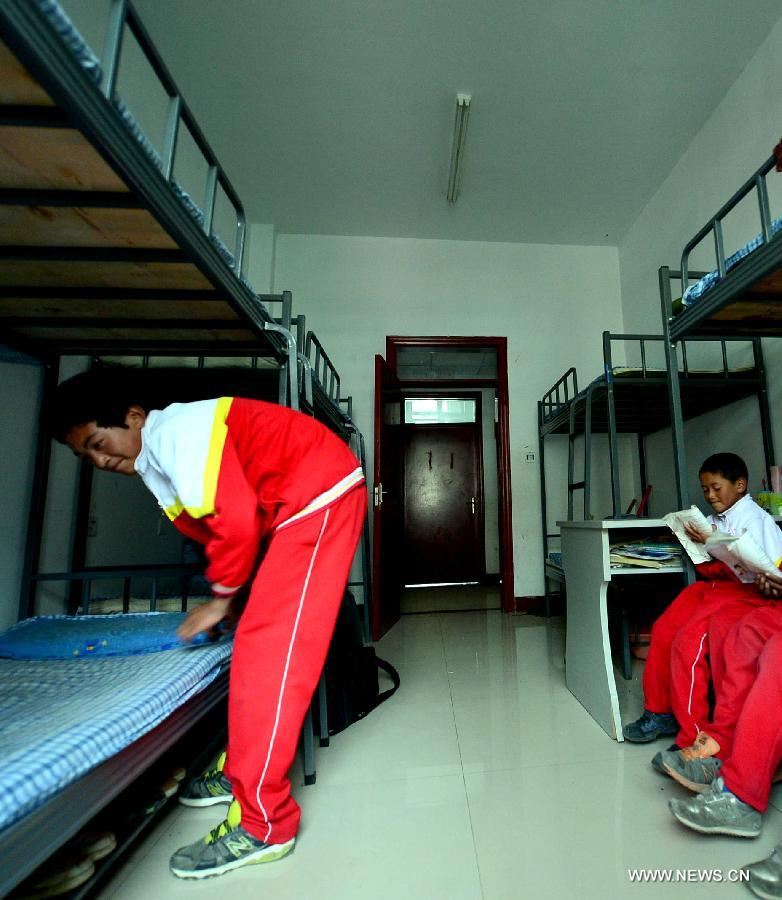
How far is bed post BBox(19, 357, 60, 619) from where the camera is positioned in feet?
6.06

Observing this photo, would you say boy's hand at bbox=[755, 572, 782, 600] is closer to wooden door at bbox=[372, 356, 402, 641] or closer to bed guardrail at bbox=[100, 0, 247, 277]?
bed guardrail at bbox=[100, 0, 247, 277]

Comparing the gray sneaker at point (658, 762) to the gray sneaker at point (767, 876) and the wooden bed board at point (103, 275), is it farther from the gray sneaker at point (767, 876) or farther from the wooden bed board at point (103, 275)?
the wooden bed board at point (103, 275)

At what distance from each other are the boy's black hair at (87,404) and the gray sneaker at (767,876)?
1676 mm

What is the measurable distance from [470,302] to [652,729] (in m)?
3.34

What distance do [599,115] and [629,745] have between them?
3364mm

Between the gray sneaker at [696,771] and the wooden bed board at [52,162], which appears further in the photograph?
the gray sneaker at [696,771]

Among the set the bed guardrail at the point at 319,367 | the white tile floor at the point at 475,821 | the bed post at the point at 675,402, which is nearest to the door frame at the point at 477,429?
the bed guardrail at the point at 319,367

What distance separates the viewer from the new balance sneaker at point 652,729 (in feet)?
5.00

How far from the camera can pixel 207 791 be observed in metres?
1.29

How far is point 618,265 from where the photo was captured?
4.16 meters

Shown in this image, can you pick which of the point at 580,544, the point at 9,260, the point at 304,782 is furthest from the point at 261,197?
the point at 304,782

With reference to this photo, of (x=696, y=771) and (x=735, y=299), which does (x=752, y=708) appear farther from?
(x=735, y=299)

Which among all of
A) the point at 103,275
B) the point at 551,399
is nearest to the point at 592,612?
the point at 103,275

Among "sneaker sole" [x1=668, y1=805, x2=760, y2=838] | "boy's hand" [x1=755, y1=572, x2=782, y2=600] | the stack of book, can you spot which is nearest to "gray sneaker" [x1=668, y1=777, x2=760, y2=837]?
"sneaker sole" [x1=668, y1=805, x2=760, y2=838]
